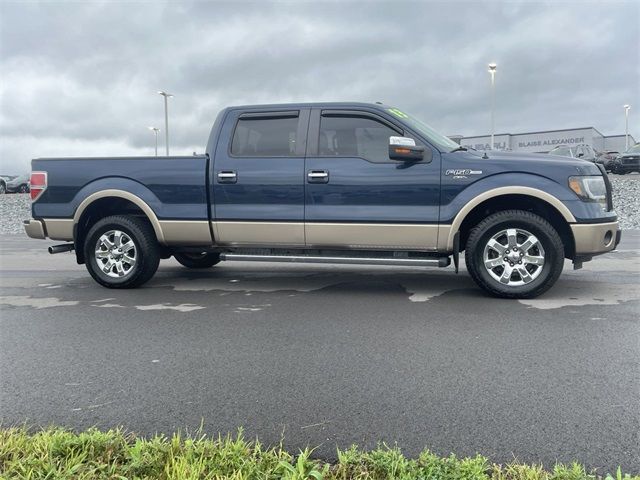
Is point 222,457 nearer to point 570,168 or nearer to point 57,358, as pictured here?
point 57,358

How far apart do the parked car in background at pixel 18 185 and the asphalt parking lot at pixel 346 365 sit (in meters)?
36.8

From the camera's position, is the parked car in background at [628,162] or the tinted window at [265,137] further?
the parked car in background at [628,162]

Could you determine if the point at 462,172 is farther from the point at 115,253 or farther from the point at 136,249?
the point at 115,253

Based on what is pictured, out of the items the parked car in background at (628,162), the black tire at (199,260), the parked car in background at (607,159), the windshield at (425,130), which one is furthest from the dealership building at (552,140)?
the windshield at (425,130)

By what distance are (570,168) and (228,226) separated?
3686 mm

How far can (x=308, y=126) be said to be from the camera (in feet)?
20.0

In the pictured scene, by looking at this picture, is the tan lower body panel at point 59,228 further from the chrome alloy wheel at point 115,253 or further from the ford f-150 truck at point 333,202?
the chrome alloy wheel at point 115,253

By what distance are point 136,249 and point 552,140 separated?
51.6 m

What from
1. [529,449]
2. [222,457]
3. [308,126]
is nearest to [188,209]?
[308,126]

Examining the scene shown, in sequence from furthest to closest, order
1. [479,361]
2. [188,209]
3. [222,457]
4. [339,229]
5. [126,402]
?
[188,209] < [339,229] < [479,361] < [126,402] < [222,457]

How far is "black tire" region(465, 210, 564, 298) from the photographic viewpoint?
17.8 feet

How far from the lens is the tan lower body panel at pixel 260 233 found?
6.03 meters

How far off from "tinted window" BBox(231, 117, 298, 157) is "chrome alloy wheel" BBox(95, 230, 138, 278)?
1734mm

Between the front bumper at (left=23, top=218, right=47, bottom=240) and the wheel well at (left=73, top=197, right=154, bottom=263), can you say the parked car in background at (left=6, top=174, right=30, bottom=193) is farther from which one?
the wheel well at (left=73, top=197, right=154, bottom=263)
